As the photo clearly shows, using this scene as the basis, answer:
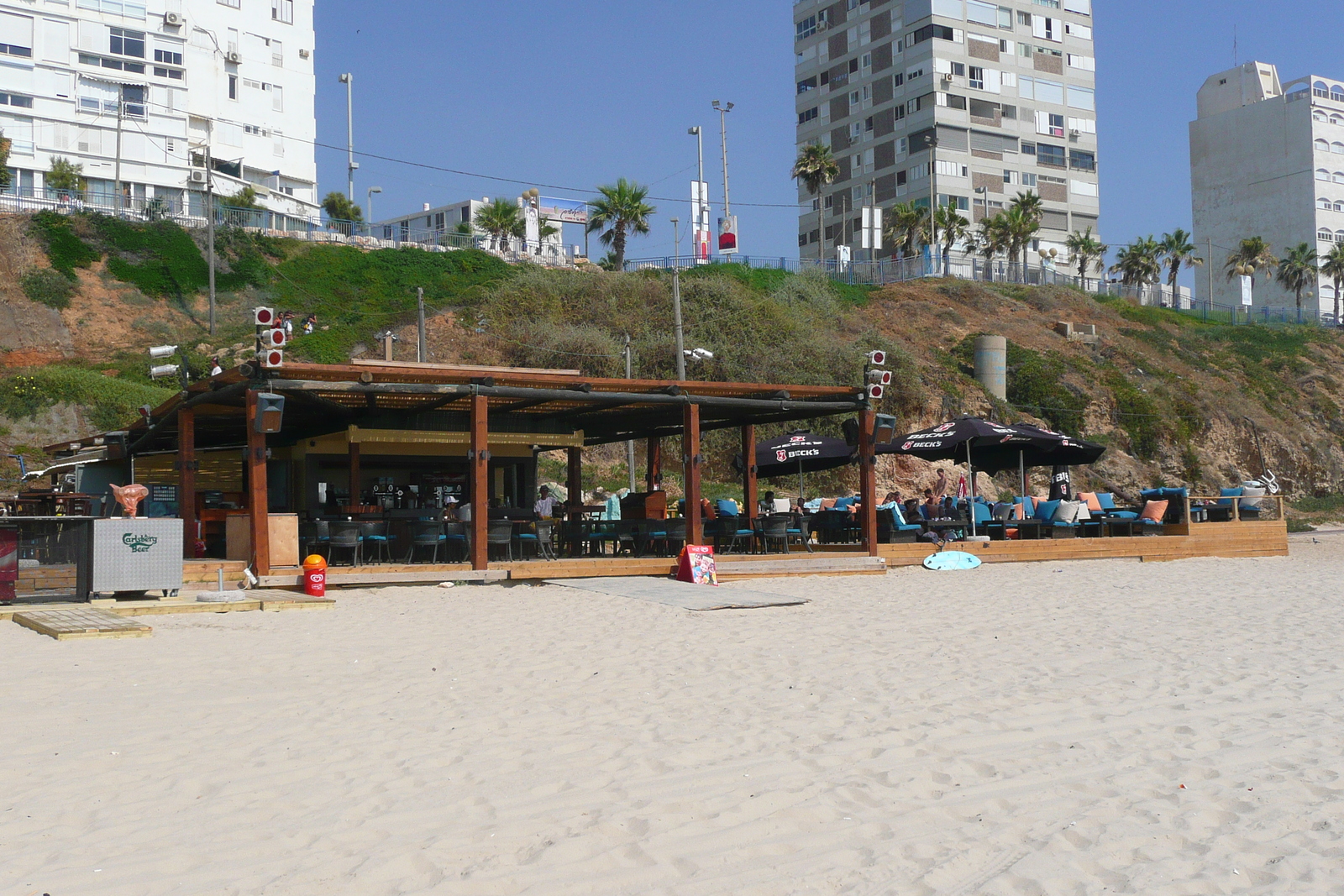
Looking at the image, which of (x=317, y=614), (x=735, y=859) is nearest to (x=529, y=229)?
(x=317, y=614)

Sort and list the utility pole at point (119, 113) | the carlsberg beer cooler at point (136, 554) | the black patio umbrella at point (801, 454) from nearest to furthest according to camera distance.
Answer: the carlsberg beer cooler at point (136, 554), the black patio umbrella at point (801, 454), the utility pole at point (119, 113)

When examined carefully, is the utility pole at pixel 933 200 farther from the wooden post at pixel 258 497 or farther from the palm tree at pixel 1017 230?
the wooden post at pixel 258 497

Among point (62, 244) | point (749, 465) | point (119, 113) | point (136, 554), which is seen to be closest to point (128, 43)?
point (119, 113)

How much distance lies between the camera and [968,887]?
12.7ft

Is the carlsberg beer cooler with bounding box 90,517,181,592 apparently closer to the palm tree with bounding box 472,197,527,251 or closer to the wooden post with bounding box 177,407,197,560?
the wooden post with bounding box 177,407,197,560

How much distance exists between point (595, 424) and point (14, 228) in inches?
1262

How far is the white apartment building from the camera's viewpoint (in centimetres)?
5531

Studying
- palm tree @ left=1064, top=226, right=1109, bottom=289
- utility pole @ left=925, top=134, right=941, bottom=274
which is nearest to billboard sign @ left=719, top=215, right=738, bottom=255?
utility pole @ left=925, top=134, right=941, bottom=274

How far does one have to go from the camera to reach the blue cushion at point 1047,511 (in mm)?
20578

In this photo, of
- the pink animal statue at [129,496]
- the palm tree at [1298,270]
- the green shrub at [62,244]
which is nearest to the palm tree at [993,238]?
the palm tree at [1298,270]

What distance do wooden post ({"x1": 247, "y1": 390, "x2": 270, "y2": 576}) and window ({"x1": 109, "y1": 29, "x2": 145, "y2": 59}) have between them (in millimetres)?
53916

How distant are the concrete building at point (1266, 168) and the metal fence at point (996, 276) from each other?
16863 millimetres

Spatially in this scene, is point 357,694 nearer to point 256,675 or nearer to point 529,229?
point 256,675

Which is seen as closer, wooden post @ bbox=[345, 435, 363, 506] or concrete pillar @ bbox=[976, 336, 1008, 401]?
wooden post @ bbox=[345, 435, 363, 506]
